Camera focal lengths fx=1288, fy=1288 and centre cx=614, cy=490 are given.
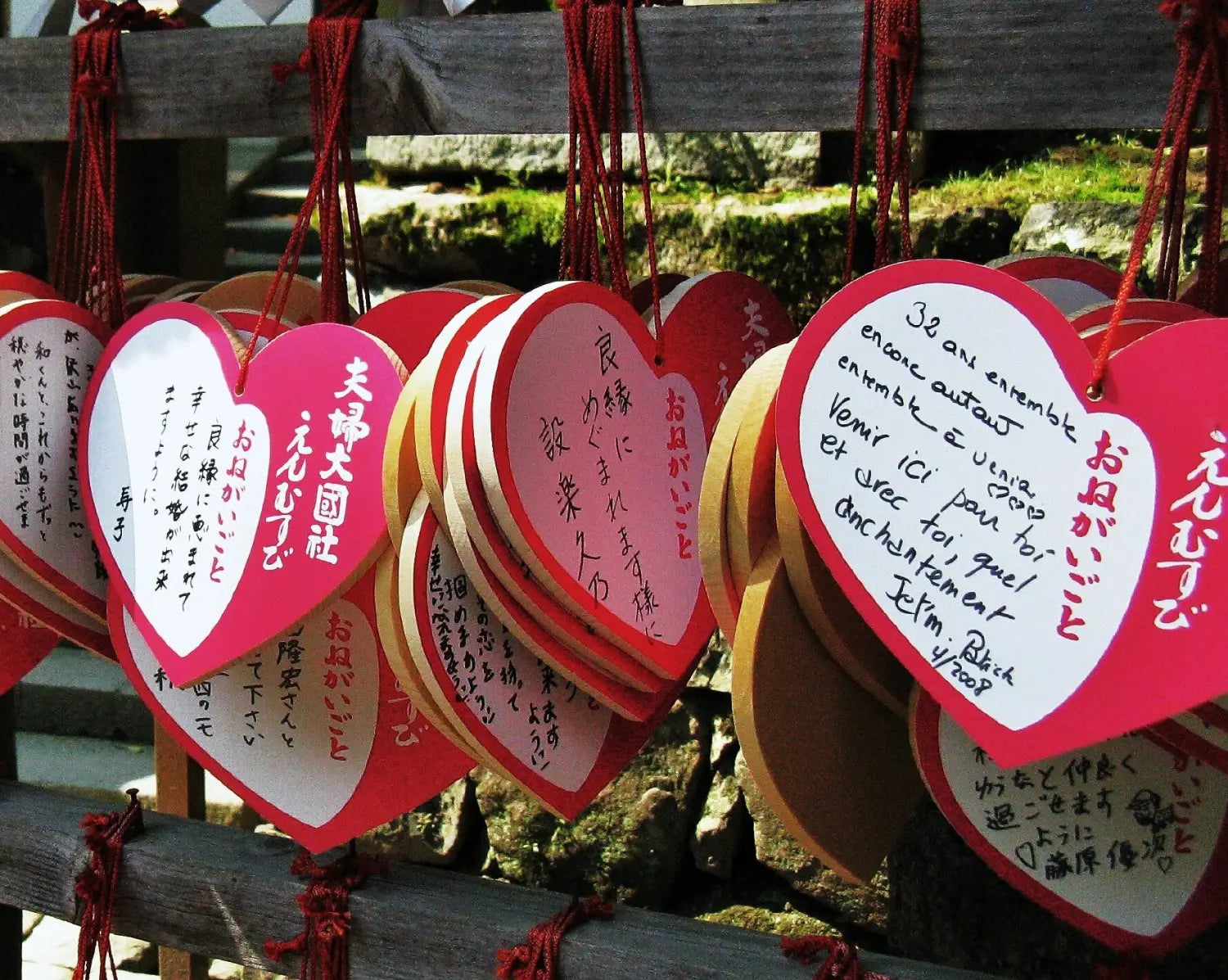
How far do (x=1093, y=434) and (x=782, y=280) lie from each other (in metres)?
1.14

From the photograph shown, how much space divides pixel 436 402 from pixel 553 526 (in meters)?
0.12

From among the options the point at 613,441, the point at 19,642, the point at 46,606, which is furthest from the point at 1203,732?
the point at 19,642

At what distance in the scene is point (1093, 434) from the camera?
0.75 metres

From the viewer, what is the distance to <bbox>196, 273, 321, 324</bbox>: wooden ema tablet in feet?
3.92

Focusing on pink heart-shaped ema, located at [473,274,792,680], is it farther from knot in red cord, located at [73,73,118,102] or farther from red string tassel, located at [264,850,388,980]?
knot in red cord, located at [73,73,118,102]

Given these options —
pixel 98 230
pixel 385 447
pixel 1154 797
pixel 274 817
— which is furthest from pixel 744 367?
pixel 98 230

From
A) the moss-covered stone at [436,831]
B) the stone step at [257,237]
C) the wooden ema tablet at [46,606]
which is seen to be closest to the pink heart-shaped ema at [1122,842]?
the wooden ema tablet at [46,606]

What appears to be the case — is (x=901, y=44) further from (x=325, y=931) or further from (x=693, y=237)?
(x=693, y=237)

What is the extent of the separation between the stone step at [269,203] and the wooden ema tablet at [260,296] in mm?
3298

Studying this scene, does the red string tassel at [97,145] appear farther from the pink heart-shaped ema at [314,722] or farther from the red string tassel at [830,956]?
the red string tassel at [830,956]

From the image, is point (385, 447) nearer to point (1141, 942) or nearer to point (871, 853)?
point (871, 853)

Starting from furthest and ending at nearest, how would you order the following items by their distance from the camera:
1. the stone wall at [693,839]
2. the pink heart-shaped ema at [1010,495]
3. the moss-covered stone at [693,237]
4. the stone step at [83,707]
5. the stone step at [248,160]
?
the stone step at [248,160] → the stone step at [83,707] → the stone wall at [693,839] → the moss-covered stone at [693,237] → the pink heart-shaped ema at [1010,495]

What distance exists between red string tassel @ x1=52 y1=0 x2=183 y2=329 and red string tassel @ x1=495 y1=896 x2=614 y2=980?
66 centimetres

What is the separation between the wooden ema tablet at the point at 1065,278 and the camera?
96 centimetres
